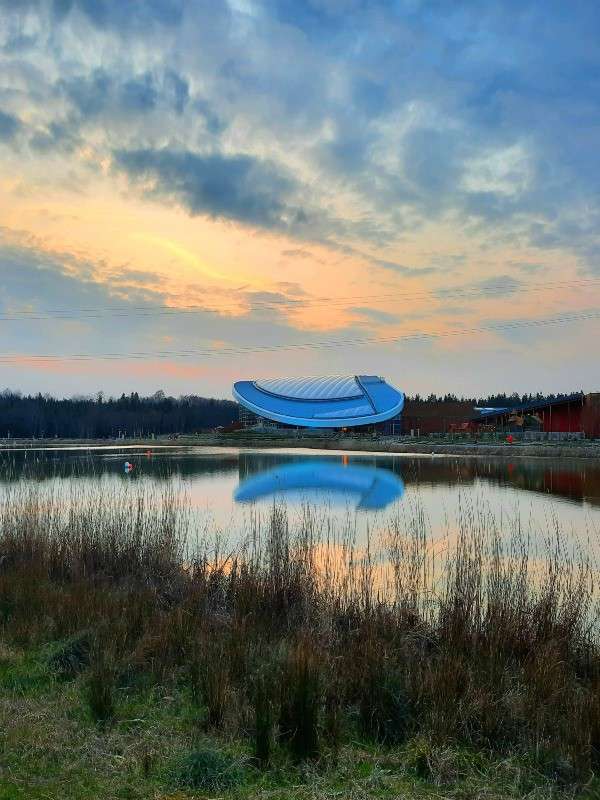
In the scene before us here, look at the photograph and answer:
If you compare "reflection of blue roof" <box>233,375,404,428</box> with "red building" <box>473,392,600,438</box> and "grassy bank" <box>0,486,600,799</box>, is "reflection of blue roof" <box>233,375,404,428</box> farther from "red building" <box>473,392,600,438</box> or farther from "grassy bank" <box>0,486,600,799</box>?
"grassy bank" <box>0,486,600,799</box>

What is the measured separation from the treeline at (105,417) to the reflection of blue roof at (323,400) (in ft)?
76.0

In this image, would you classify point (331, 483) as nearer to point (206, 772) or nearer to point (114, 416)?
point (206, 772)

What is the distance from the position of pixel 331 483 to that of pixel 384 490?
143 inches

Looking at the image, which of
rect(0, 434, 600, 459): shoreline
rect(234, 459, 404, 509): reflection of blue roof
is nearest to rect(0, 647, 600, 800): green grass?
rect(234, 459, 404, 509): reflection of blue roof

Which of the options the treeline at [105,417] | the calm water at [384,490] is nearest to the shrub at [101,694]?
the calm water at [384,490]

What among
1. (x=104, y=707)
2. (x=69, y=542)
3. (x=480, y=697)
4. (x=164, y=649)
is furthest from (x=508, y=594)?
(x=69, y=542)

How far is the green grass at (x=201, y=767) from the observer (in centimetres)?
433

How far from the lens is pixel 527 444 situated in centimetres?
4981

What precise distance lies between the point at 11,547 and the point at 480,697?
843cm

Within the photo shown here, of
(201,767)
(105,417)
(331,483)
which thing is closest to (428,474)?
(331,483)

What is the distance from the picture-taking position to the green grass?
433 cm

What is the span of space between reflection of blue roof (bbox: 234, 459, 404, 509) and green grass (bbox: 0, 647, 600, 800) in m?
15.3

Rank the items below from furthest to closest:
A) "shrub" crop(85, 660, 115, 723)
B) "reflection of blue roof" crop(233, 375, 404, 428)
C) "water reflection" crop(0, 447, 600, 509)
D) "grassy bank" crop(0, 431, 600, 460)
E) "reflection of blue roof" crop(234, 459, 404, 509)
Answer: "reflection of blue roof" crop(233, 375, 404, 428), "grassy bank" crop(0, 431, 600, 460), "water reflection" crop(0, 447, 600, 509), "reflection of blue roof" crop(234, 459, 404, 509), "shrub" crop(85, 660, 115, 723)

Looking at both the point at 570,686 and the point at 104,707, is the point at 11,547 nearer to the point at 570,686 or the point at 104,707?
the point at 104,707
